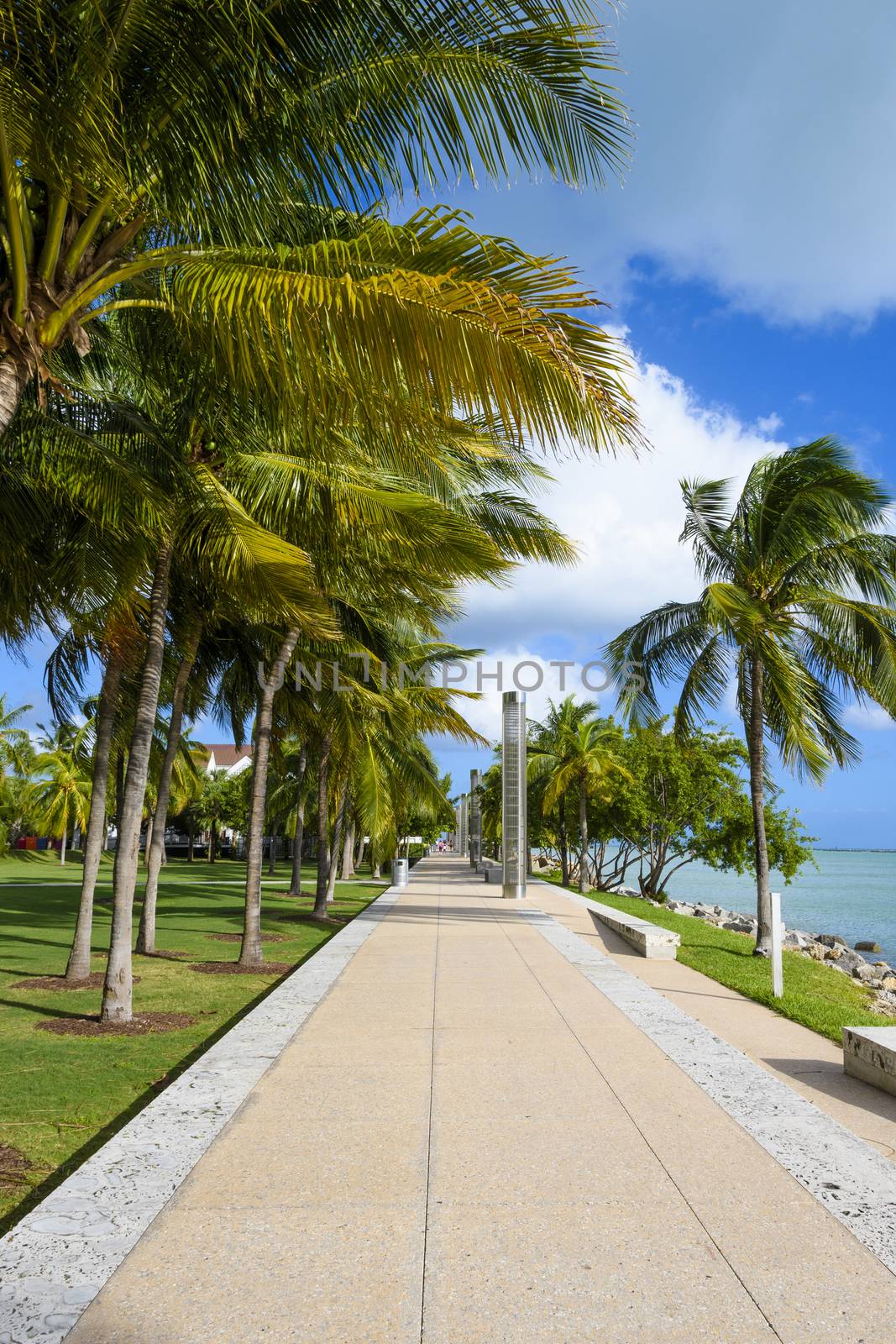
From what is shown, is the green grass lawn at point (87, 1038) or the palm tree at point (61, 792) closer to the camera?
the green grass lawn at point (87, 1038)

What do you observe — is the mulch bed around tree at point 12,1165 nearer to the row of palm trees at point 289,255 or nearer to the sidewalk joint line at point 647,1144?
the sidewalk joint line at point 647,1144

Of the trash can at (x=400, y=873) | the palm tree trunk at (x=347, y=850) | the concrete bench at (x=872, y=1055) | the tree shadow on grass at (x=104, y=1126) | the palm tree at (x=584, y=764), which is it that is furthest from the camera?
the palm tree trunk at (x=347, y=850)

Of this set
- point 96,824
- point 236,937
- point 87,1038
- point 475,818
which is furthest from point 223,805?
point 87,1038

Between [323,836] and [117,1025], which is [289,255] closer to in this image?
[117,1025]

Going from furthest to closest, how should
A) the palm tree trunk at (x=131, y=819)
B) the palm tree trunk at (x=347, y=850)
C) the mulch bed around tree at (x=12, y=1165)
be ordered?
the palm tree trunk at (x=347, y=850), the palm tree trunk at (x=131, y=819), the mulch bed around tree at (x=12, y=1165)

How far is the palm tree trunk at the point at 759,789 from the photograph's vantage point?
13.8m

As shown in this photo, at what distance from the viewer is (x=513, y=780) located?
22641 mm

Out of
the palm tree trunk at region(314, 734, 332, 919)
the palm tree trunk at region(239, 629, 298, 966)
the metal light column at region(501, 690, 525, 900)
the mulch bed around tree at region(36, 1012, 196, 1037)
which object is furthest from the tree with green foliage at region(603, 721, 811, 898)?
the mulch bed around tree at region(36, 1012, 196, 1037)

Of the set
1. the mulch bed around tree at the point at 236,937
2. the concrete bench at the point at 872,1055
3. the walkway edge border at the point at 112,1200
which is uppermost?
the concrete bench at the point at 872,1055

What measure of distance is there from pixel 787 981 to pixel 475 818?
33.5 m

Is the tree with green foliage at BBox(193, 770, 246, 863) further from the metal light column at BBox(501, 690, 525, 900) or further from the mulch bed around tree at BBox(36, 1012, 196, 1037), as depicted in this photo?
the mulch bed around tree at BBox(36, 1012, 196, 1037)

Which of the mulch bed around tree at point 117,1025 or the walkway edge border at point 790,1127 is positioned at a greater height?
the walkway edge border at point 790,1127

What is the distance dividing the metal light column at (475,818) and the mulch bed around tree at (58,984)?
28.0 m

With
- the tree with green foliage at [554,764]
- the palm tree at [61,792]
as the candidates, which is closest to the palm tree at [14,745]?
the palm tree at [61,792]
